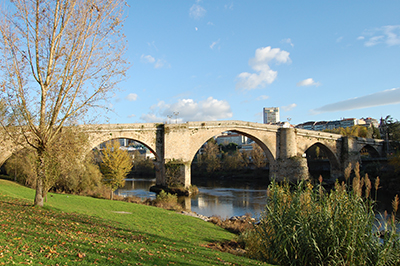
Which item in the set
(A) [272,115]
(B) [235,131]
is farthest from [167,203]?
(A) [272,115]

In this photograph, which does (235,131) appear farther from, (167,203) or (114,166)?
(114,166)

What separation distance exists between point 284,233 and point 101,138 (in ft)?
69.0

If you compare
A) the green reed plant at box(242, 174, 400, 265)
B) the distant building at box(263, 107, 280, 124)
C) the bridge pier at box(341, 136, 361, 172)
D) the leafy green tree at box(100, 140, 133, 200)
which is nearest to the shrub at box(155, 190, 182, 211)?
the leafy green tree at box(100, 140, 133, 200)

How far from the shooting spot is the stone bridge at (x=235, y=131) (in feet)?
82.6

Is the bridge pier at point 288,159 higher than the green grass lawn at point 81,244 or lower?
higher

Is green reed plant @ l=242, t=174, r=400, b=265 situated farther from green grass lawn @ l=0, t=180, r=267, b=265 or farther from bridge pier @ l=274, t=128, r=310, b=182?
bridge pier @ l=274, t=128, r=310, b=182

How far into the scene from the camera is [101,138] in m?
24.1

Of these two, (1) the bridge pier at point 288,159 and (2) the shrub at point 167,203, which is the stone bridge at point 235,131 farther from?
(2) the shrub at point 167,203

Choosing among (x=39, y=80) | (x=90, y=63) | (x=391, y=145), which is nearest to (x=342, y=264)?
(x=90, y=63)

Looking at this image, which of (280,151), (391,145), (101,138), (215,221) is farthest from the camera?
(391,145)

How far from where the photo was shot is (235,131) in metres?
30.0

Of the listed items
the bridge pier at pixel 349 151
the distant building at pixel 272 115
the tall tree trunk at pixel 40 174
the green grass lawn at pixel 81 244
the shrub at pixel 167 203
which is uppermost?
the distant building at pixel 272 115

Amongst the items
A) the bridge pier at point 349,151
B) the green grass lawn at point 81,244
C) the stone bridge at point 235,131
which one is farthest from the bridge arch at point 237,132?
the green grass lawn at point 81,244

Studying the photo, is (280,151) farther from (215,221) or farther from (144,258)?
(144,258)
